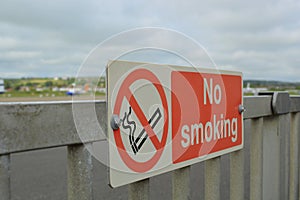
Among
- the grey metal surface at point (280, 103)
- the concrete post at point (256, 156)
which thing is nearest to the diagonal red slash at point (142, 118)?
the concrete post at point (256, 156)

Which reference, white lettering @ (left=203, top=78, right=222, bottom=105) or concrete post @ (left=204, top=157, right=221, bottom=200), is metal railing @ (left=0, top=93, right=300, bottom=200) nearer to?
concrete post @ (left=204, top=157, right=221, bottom=200)

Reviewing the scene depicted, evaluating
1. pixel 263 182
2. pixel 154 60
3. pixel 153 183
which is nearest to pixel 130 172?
pixel 154 60

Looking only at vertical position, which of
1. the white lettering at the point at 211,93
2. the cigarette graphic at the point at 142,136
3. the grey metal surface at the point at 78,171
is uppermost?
the white lettering at the point at 211,93

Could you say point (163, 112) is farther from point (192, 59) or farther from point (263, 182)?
point (263, 182)

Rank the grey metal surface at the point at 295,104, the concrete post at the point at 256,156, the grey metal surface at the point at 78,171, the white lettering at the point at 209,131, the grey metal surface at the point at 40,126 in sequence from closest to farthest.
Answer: the grey metal surface at the point at 40,126
the grey metal surface at the point at 78,171
the white lettering at the point at 209,131
the concrete post at the point at 256,156
the grey metal surface at the point at 295,104

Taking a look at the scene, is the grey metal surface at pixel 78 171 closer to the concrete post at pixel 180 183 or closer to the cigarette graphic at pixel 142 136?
the cigarette graphic at pixel 142 136

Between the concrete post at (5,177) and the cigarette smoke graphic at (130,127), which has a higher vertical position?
the cigarette smoke graphic at (130,127)

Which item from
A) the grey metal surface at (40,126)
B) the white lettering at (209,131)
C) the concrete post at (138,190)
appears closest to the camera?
the grey metal surface at (40,126)

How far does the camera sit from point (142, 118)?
2.47ft

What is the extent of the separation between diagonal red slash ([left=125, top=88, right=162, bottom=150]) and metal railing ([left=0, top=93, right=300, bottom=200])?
0.23 ft

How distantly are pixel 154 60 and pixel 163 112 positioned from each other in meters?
0.14

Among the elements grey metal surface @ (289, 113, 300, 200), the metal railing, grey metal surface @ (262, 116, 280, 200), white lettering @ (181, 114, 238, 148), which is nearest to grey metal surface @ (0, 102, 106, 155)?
the metal railing

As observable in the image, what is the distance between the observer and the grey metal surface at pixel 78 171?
2.22 feet

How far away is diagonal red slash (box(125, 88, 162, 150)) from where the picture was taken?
28.6 inches
